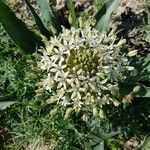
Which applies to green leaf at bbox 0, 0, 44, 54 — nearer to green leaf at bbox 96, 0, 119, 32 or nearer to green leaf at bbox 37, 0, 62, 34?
green leaf at bbox 37, 0, 62, 34

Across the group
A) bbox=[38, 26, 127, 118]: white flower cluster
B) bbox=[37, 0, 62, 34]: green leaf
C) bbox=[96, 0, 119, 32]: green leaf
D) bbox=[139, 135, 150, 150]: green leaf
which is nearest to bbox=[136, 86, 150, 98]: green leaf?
bbox=[38, 26, 127, 118]: white flower cluster

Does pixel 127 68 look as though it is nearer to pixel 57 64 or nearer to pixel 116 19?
pixel 57 64

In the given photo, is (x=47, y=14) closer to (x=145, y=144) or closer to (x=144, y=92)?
(x=144, y=92)

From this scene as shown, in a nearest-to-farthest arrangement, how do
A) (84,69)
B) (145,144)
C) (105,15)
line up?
(84,69)
(145,144)
(105,15)

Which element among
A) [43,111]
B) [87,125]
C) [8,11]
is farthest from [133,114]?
[8,11]

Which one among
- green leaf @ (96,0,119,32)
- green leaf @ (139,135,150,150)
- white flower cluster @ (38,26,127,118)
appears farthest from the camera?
green leaf @ (96,0,119,32)

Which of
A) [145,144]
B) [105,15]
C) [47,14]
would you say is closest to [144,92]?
[145,144]

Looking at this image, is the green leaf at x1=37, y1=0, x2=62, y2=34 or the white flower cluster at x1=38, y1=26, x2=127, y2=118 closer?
the white flower cluster at x1=38, y1=26, x2=127, y2=118
